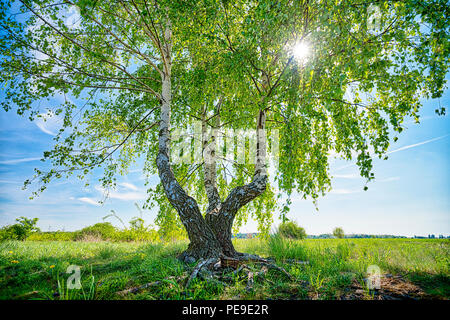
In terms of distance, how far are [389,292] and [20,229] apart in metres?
14.6

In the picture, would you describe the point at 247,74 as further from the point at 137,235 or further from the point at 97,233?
the point at 97,233

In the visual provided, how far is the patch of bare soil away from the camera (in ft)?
10.0

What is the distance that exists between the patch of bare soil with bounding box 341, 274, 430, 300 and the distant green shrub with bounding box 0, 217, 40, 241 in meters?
13.9

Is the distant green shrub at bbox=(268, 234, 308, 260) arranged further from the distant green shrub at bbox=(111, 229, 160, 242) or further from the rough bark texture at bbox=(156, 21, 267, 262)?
the distant green shrub at bbox=(111, 229, 160, 242)

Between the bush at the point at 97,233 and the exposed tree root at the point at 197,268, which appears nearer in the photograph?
the exposed tree root at the point at 197,268

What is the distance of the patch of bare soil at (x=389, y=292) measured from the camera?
3.05m

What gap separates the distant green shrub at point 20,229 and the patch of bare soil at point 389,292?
1387 cm

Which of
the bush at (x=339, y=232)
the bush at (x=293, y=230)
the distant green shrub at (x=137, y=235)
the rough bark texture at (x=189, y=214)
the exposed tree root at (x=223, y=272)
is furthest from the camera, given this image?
the bush at (x=339, y=232)

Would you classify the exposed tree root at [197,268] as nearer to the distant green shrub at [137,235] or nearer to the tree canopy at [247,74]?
the tree canopy at [247,74]

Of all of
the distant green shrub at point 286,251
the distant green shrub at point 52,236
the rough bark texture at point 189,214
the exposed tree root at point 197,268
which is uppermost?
the rough bark texture at point 189,214

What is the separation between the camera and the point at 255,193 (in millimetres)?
5770

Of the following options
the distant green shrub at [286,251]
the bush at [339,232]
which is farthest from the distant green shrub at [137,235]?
the bush at [339,232]

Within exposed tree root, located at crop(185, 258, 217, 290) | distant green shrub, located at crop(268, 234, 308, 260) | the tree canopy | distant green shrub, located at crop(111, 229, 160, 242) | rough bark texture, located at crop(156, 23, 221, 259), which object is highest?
the tree canopy

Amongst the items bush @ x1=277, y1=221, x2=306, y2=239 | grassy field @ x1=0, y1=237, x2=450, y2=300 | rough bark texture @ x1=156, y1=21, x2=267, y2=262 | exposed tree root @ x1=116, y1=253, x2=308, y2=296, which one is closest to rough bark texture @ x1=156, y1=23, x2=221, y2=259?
rough bark texture @ x1=156, y1=21, x2=267, y2=262
